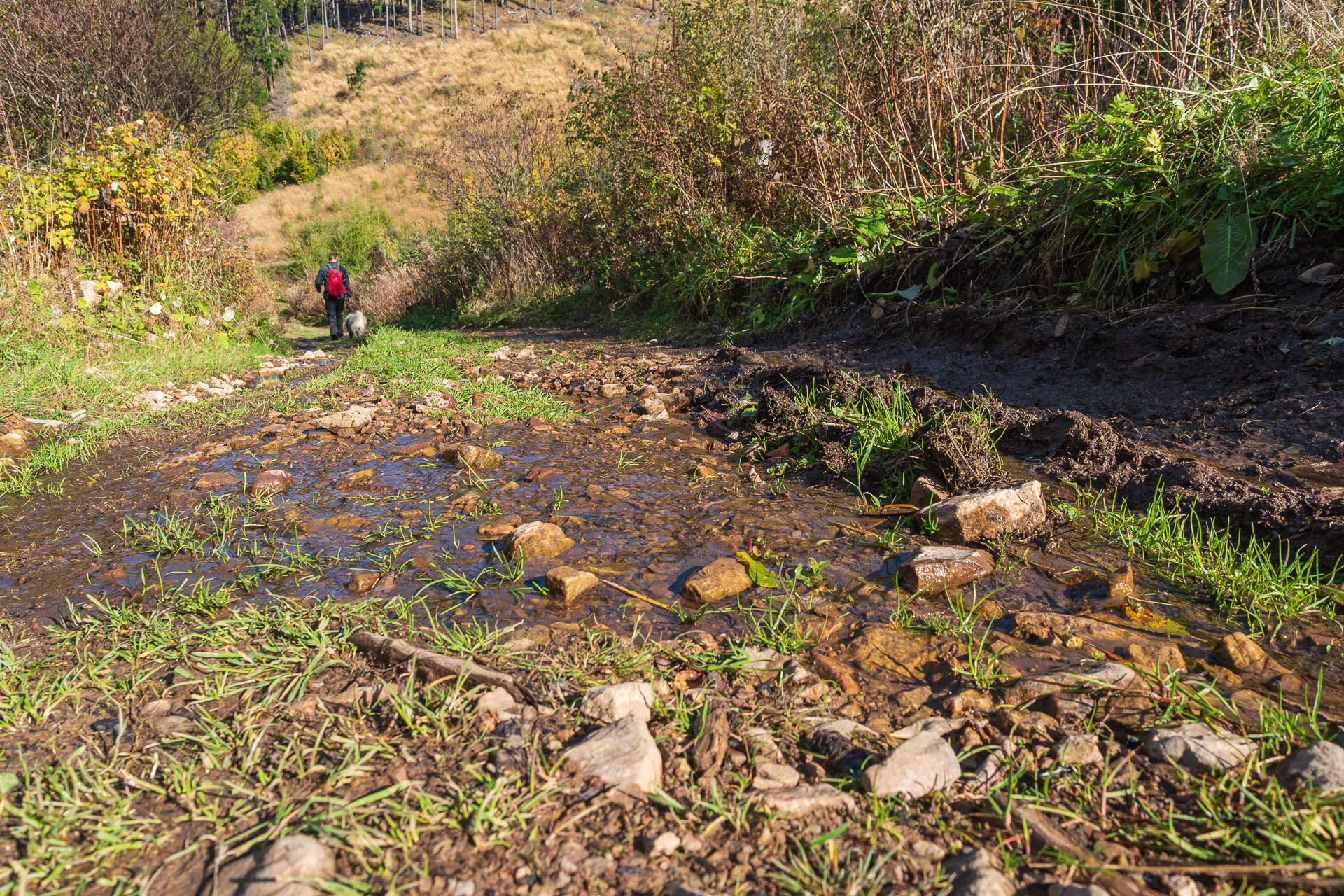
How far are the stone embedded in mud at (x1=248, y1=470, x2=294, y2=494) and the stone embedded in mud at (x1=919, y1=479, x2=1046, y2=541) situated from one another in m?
2.87

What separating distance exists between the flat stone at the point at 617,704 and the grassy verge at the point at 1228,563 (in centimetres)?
167

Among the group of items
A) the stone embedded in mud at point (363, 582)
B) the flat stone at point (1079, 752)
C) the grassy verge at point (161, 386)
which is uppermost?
the flat stone at point (1079, 752)

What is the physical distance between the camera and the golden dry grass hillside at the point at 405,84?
3147cm

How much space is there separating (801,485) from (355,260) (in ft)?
80.0

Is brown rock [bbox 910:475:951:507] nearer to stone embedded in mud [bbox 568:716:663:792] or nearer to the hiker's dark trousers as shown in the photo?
stone embedded in mud [bbox 568:716:663:792]

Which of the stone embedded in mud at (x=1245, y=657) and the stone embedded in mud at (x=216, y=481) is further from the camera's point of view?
the stone embedded in mud at (x=216, y=481)

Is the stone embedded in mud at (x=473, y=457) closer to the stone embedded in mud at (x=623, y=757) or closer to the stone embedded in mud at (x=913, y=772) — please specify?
the stone embedded in mud at (x=623, y=757)

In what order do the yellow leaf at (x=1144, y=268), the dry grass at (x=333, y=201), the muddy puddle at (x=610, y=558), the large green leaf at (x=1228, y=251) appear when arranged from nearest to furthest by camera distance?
1. the muddy puddle at (x=610, y=558)
2. the large green leaf at (x=1228, y=251)
3. the yellow leaf at (x=1144, y=268)
4. the dry grass at (x=333, y=201)

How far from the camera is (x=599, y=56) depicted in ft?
130

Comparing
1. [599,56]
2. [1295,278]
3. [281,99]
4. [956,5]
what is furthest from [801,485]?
[281,99]

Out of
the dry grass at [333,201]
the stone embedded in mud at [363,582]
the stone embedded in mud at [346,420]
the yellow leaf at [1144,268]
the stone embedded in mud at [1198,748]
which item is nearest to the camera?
the stone embedded in mud at [1198,748]

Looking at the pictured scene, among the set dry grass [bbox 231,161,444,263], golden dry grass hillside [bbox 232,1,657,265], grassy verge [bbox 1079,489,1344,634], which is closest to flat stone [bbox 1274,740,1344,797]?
grassy verge [bbox 1079,489,1344,634]

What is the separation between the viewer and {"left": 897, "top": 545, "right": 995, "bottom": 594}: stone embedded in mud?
7.34ft

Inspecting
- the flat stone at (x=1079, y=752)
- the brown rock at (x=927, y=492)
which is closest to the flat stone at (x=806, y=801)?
the flat stone at (x=1079, y=752)
